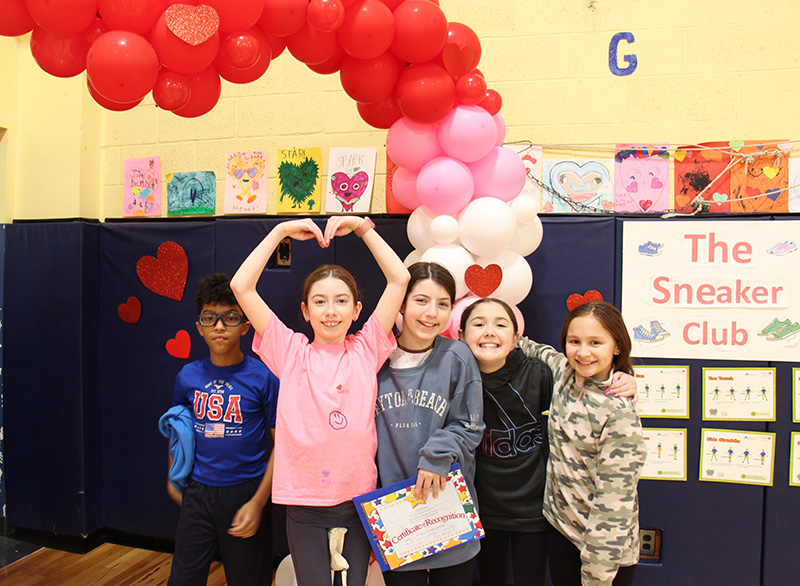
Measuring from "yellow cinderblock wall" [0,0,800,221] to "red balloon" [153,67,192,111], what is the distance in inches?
36.3

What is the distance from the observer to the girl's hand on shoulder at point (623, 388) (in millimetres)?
1471

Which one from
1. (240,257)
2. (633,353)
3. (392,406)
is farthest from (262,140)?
(633,353)

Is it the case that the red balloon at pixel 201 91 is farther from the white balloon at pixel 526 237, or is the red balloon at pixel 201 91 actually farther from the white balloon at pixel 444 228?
the white balloon at pixel 526 237

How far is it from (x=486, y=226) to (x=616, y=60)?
1186 millimetres

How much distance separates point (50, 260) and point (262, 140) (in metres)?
1.20

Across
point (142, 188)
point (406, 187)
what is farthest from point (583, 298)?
point (142, 188)

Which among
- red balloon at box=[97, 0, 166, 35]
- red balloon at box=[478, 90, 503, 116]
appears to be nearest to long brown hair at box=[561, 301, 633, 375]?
red balloon at box=[478, 90, 503, 116]

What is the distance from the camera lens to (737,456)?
80.4 inches

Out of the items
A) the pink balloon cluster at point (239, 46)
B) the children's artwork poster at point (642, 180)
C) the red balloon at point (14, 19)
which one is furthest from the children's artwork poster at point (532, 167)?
the red balloon at point (14, 19)

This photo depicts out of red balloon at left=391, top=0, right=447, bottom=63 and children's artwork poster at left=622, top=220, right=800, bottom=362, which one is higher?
red balloon at left=391, top=0, right=447, bottom=63

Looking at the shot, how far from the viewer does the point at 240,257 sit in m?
2.34

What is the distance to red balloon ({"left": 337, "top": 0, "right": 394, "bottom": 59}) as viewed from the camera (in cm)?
155

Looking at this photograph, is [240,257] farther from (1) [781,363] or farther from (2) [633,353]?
(1) [781,363]

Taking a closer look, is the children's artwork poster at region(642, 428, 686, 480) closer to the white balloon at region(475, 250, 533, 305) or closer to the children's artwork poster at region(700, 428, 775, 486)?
the children's artwork poster at region(700, 428, 775, 486)
